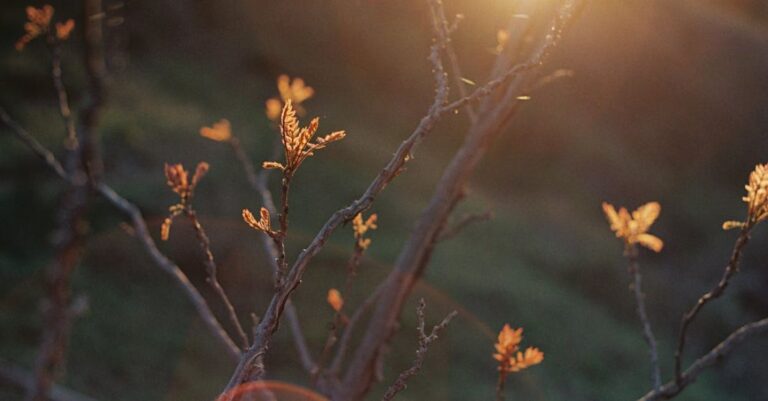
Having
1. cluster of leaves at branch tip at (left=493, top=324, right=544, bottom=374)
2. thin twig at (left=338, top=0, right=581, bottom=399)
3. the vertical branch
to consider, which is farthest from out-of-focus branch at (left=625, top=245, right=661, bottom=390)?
the vertical branch

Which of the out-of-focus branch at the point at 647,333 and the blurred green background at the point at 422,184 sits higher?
the out-of-focus branch at the point at 647,333

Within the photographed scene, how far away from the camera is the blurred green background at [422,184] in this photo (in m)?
3.41

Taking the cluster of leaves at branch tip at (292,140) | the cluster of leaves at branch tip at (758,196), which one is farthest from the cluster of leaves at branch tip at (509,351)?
the cluster of leaves at branch tip at (292,140)

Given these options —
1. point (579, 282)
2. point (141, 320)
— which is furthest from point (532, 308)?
point (141, 320)

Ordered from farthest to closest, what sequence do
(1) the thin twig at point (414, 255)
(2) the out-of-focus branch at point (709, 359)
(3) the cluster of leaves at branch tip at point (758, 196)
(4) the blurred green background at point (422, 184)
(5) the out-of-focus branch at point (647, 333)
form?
(4) the blurred green background at point (422, 184)
(1) the thin twig at point (414, 255)
(5) the out-of-focus branch at point (647, 333)
(2) the out-of-focus branch at point (709, 359)
(3) the cluster of leaves at branch tip at point (758, 196)

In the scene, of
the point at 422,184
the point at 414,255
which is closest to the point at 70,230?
the point at 414,255

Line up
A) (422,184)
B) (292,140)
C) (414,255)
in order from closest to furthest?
(292,140) < (414,255) < (422,184)

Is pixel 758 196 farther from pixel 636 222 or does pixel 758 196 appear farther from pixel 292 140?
pixel 292 140

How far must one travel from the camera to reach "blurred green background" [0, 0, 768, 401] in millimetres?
3408

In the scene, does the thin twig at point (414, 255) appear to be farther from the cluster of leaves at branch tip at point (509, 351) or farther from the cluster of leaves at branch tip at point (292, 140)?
the cluster of leaves at branch tip at point (292, 140)

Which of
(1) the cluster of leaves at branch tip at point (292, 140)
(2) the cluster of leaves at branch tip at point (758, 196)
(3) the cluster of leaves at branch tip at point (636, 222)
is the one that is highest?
(1) the cluster of leaves at branch tip at point (292, 140)

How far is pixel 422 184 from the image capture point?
5.10 m

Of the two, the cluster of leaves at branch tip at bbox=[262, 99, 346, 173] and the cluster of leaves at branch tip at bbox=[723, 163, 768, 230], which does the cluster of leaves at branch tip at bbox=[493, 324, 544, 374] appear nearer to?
the cluster of leaves at branch tip at bbox=[723, 163, 768, 230]

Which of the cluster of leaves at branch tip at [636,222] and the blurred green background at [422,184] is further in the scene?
the blurred green background at [422,184]
